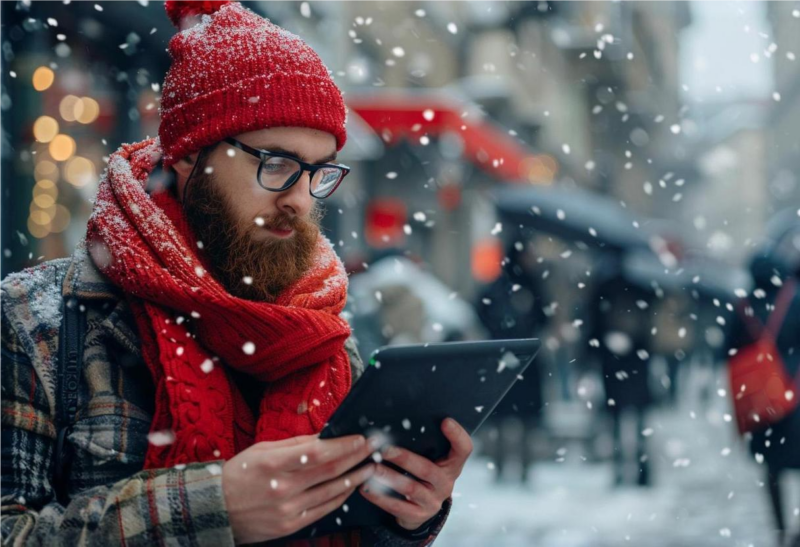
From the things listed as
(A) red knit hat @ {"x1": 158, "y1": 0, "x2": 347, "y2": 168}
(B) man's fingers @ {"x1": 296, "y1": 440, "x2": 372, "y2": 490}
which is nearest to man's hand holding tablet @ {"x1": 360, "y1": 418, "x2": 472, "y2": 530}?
(B) man's fingers @ {"x1": 296, "y1": 440, "x2": 372, "y2": 490}

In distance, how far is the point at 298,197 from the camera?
2.29 metres

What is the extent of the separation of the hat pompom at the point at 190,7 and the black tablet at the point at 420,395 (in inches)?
44.5

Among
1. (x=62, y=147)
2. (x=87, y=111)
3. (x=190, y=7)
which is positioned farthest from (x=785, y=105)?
(x=190, y=7)

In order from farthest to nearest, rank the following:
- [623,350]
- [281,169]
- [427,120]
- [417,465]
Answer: [427,120]
[623,350]
[281,169]
[417,465]

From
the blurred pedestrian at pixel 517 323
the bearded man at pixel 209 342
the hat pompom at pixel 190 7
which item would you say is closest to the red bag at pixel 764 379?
the blurred pedestrian at pixel 517 323

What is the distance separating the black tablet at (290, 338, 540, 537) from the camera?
179 centimetres

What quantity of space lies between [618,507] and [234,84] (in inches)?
217

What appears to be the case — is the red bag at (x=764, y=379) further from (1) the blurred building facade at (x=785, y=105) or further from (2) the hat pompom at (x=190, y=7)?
(1) the blurred building facade at (x=785, y=105)

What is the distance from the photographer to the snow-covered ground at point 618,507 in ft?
20.0

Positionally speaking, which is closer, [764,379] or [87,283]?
[87,283]

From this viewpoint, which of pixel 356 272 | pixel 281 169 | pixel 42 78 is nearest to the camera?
pixel 281 169

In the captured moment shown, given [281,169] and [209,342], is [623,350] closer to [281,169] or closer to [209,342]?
[281,169]

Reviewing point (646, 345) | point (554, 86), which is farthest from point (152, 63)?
point (554, 86)

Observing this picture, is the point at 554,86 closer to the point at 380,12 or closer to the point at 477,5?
the point at 477,5
